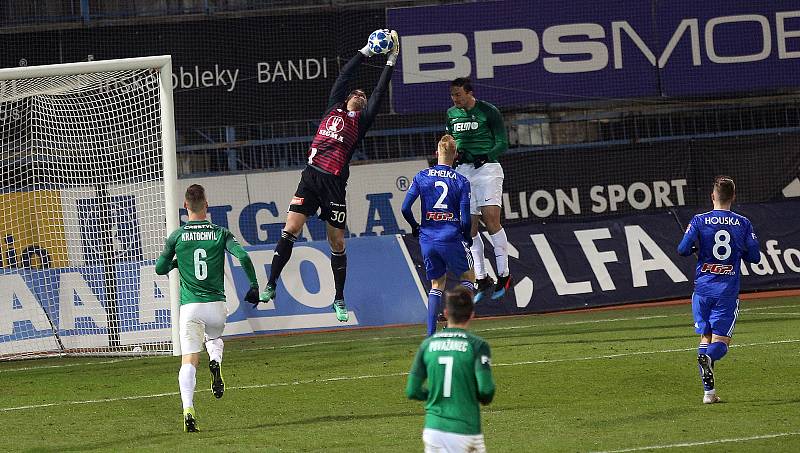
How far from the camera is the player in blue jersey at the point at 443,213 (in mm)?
13492

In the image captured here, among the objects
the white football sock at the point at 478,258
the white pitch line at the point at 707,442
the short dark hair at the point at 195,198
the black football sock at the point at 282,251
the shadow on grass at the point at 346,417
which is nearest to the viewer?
the white pitch line at the point at 707,442

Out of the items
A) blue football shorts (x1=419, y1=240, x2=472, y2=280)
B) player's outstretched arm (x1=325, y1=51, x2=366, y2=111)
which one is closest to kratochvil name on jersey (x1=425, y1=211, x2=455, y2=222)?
blue football shorts (x1=419, y1=240, x2=472, y2=280)

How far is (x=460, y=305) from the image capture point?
6.99 m

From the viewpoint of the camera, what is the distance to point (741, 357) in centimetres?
1436

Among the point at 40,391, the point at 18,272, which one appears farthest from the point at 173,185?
the point at 18,272

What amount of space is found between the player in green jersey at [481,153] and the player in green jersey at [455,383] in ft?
26.3

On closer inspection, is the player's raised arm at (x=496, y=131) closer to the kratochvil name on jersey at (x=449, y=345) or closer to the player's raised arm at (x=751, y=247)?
the player's raised arm at (x=751, y=247)

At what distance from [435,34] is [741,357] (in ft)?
37.6

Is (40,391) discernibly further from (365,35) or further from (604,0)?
(604,0)

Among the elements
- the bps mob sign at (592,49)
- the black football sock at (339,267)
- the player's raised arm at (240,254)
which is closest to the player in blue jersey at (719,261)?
the player's raised arm at (240,254)

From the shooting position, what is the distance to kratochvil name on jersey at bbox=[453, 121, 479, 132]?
49.3ft

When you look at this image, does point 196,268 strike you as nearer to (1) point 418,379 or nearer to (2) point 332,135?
(2) point 332,135

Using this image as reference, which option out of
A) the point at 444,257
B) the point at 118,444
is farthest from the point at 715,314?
the point at 118,444

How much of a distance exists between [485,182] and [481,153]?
43cm
